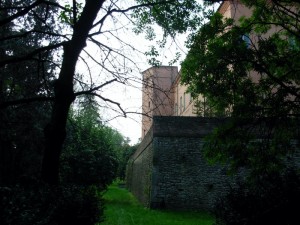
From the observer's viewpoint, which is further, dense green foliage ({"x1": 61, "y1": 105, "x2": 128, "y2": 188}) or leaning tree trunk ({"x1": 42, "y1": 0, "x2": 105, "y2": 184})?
dense green foliage ({"x1": 61, "y1": 105, "x2": 128, "y2": 188})

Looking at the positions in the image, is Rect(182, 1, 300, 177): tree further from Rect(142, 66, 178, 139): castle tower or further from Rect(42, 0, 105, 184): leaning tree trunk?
Rect(42, 0, 105, 184): leaning tree trunk

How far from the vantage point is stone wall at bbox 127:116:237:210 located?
57.5 ft

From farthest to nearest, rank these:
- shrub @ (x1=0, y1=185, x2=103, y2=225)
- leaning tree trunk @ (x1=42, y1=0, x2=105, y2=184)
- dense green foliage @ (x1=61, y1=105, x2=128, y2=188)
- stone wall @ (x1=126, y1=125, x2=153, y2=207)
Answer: dense green foliage @ (x1=61, y1=105, x2=128, y2=188) → stone wall @ (x1=126, y1=125, x2=153, y2=207) → leaning tree trunk @ (x1=42, y1=0, x2=105, y2=184) → shrub @ (x1=0, y1=185, x2=103, y2=225)

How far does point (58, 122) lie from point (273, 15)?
705 centimetres

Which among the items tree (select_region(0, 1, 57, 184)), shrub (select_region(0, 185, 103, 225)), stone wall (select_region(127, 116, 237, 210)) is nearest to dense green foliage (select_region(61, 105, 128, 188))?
tree (select_region(0, 1, 57, 184))

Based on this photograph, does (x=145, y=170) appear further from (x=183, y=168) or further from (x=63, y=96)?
(x=63, y=96)

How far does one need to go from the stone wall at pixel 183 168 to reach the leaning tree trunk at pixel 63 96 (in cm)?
1020

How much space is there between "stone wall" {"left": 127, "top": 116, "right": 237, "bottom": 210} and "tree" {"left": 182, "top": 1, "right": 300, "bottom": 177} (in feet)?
25.0

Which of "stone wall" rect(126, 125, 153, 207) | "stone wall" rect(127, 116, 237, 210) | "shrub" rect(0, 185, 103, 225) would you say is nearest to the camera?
"shrub" rect(0, 185, 103, 225)

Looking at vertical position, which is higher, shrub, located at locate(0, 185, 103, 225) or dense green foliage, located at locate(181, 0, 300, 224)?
dense green foliage, located at locate(181, 0, 300, 224)

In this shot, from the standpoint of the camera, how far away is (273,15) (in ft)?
35.6

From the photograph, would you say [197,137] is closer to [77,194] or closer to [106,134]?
[106,134]

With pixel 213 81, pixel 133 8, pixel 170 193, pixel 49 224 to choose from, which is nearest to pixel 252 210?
pixel 213 81

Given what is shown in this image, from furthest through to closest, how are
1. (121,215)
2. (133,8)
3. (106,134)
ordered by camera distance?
(106,134) < (121,215) < (133,8)
